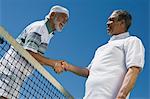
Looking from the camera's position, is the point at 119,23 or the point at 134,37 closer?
the point at 134,37

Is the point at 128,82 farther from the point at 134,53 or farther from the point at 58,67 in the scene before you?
the point at 58,67

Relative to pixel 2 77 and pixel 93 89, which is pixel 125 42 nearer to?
pixel 93 89

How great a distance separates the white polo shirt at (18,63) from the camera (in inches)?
211

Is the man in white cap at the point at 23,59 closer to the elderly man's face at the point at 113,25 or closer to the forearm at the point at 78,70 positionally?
the forearm at the point at 78,70

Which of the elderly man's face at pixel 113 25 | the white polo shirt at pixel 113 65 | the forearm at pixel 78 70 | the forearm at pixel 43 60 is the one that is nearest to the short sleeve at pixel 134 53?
the white polo shirt at pixel 113 65

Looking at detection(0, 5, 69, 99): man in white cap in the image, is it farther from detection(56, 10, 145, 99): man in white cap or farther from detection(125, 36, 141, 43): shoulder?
detection(125, 36, 141, 43): shoulder

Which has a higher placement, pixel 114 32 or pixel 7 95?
pixel 114 32

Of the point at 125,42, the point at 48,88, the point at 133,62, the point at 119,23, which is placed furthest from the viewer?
the point at 48,88

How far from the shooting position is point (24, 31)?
5652mm

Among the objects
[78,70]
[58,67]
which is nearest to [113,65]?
[78,70]

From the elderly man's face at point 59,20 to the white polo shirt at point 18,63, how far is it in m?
0.31

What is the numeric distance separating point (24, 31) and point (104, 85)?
1802 millimetres

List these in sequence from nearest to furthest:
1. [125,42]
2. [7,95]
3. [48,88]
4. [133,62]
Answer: [133,62] < [125,42] < [7,95] < [48,88]

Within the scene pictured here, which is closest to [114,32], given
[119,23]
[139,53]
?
[119,23]
